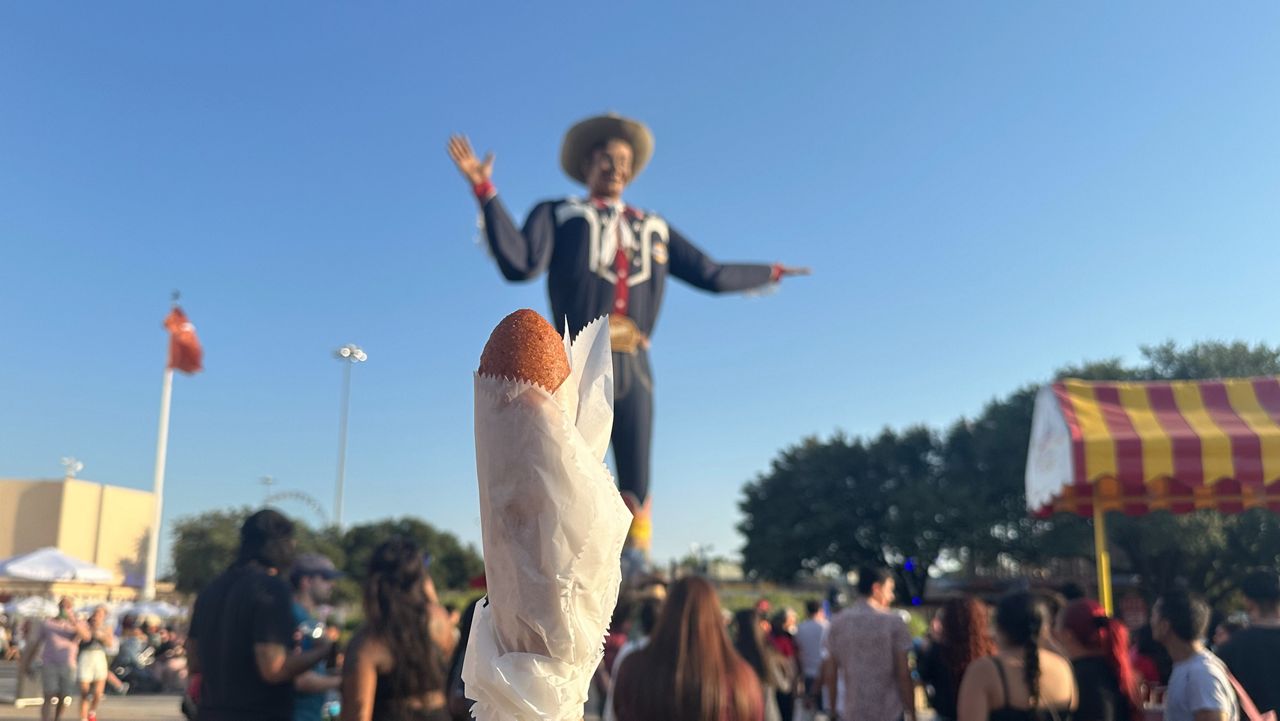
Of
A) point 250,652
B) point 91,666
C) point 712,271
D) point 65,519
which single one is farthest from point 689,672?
point 65,519

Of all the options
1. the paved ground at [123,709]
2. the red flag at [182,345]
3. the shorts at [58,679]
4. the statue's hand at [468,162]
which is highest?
the red flag at [182,345]

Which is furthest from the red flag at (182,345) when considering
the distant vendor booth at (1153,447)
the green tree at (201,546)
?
the distant vendor booth at (1153,447)

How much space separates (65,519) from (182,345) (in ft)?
67.9

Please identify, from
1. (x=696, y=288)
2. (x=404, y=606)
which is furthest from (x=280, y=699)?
(x=696, y=288)

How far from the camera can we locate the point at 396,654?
9.11 feet

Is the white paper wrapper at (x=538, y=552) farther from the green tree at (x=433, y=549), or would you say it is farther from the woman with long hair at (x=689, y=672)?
the green tree at (x=433, y=549)

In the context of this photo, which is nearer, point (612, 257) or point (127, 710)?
point (612, 257)

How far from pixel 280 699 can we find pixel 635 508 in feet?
15.7

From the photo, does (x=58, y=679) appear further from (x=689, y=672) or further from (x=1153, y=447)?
(x=1153, y=447)

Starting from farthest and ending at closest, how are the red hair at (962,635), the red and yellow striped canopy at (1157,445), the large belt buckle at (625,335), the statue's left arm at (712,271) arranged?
the statue's left arm at (712,271) < the large belt buckle at (625,335) < the red and yellow striped canopy at (1157,445) < the red hair at (962,635)

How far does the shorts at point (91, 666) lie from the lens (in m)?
8.64

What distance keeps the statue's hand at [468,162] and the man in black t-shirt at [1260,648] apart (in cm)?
565

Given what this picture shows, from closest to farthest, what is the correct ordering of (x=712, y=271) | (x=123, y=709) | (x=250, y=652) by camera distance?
(x=250, y=652), (x=712, y=271), (x=123, y=709)

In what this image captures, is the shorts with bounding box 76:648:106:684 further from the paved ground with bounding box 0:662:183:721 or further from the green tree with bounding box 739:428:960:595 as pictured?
the green tree with bounding box 739:428:960:595
